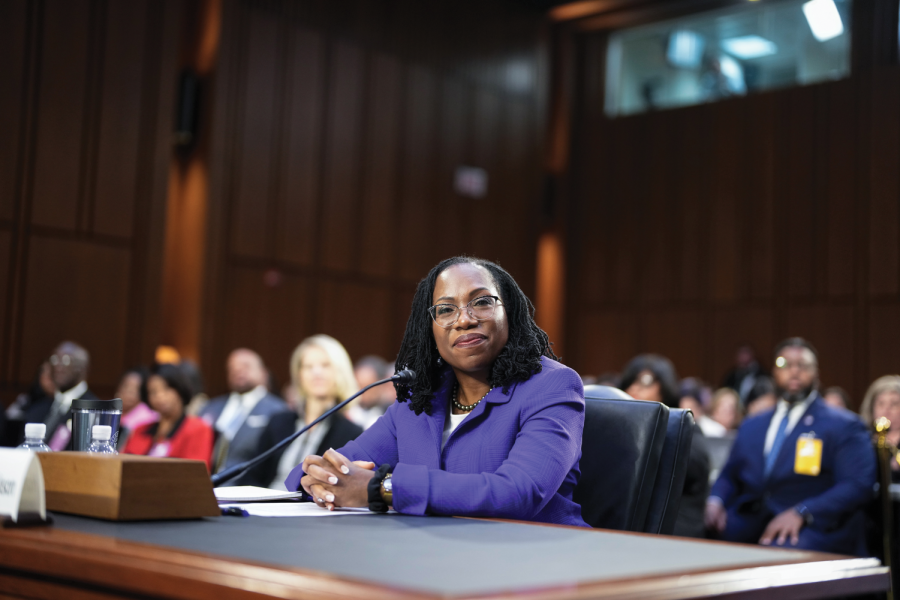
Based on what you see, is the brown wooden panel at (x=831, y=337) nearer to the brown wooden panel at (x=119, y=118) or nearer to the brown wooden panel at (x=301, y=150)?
the brown wooden panel at (x=301, y=150)

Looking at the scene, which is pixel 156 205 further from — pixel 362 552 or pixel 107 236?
pixel 362 552

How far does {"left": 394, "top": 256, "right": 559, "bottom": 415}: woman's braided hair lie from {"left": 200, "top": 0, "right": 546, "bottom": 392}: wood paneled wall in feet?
23.0

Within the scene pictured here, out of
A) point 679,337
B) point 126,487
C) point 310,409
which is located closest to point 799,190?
point 679,337

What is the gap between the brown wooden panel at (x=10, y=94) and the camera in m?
7.57

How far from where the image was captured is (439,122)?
10.8 meters

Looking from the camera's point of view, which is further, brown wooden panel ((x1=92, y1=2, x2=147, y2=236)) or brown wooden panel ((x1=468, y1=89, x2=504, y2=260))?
brown wooden panel ((x1=468, y1=89, x2=504, y2=260))

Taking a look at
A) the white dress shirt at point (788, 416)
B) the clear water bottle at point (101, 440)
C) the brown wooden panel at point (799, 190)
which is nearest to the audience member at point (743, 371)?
the brown wooden panel at point (799, 190)

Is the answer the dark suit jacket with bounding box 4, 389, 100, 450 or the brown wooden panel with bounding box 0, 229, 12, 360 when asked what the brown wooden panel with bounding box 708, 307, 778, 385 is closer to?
the dark suit jacket with bounding box 4, 389, 100, 450

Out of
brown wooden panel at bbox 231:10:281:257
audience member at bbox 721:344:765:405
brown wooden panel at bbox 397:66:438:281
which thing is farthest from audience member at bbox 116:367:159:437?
audience member at bbox 721:344:765:405

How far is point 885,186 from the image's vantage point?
9602 millimetres

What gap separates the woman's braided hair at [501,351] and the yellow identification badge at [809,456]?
2287 mm

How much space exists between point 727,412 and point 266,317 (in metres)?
4.65

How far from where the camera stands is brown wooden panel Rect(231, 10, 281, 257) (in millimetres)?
9094

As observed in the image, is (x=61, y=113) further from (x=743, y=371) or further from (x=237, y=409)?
(x=743, y=371)
